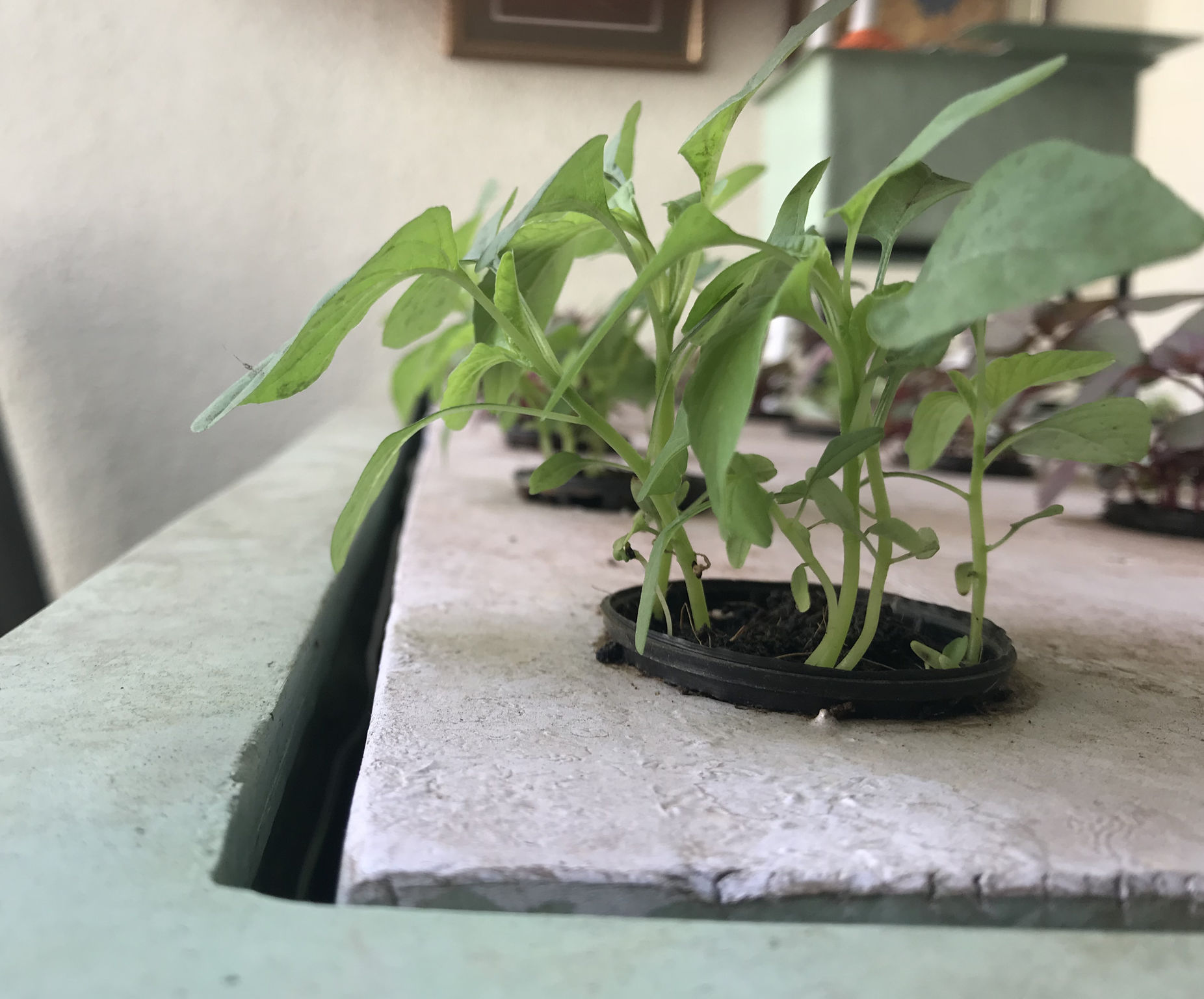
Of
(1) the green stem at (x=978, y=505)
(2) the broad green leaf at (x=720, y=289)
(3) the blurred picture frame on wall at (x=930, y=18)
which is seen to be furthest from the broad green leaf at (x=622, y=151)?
(3) the blurred picture frame on wall at (x=930, y=18)

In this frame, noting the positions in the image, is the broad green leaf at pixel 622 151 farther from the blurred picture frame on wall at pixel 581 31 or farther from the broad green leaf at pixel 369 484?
the blurred picture frame on wall at pixel 581 31

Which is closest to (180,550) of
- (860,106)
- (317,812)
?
(317,812)

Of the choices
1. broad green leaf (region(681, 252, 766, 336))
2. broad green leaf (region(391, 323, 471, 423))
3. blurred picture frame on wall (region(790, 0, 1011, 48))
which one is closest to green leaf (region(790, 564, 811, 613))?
broad green leaf (region(681, 252, 766, 336))

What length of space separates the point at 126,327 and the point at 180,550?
2734mm

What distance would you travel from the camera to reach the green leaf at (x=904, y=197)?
1.51 feet

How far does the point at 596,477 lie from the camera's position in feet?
3.47

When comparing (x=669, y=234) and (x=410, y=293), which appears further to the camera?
(x=410, y=293)

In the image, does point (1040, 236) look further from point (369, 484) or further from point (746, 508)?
point (369, 484)

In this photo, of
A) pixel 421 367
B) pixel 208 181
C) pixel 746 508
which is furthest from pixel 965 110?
pixel 208 181

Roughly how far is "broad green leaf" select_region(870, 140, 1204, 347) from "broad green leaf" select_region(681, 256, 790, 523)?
5cm

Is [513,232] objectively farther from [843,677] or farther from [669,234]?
[843,677]

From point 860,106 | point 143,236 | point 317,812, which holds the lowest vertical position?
point 317,812

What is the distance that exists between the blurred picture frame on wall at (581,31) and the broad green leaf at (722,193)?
2.66m

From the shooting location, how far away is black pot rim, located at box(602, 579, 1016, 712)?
0.44 metres
